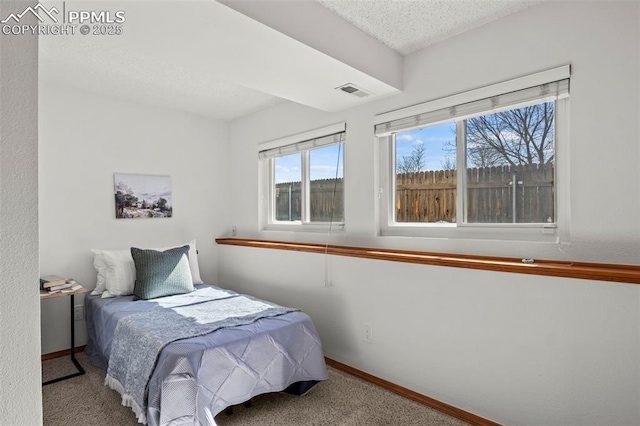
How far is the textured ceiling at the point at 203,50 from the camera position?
2010 mm

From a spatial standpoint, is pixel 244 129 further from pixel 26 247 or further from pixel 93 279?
pixel 26 247

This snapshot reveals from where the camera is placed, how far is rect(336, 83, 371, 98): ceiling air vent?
8.24 ft

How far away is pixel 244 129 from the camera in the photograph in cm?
415

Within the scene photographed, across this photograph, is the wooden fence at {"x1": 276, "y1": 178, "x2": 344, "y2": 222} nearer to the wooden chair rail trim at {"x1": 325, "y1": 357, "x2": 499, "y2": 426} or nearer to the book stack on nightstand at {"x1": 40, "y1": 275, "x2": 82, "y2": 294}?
the wooden chair rail trim at {"x1": 325, "y1": 357, "x2": 499, "y2": 426}

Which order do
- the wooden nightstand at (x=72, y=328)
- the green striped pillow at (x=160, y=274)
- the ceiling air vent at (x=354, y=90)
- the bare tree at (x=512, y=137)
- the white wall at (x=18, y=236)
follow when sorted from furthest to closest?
the green striped pillow at (x=160, y=274), the wooden nightstand at (x=72, y=328), the ceiling air vent at (x=354, y=90), the bare tree at (x=512, y=137), the white wall at (x=18, y=236)

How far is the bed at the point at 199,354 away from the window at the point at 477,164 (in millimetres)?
1140

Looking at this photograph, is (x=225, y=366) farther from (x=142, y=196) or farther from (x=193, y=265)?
(x=142, y=196)

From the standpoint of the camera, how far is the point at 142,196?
3.67 m

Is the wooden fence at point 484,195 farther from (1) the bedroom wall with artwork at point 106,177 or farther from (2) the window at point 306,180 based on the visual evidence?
(1) the bedroom wall with artwork at point 106,177

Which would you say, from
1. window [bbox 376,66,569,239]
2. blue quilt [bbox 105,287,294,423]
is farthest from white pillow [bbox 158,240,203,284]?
window [bbox 376,66,569,239]

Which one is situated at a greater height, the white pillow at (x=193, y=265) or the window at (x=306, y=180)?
the window at (x=306, y=180)

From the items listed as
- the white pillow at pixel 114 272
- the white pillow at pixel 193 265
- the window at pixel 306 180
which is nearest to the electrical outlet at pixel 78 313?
the white pillow at pixel 114 272

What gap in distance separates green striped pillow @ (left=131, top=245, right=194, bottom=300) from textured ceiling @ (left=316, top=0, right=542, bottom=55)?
2.44m

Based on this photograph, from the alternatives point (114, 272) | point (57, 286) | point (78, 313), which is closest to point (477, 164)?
point (114, 272)
